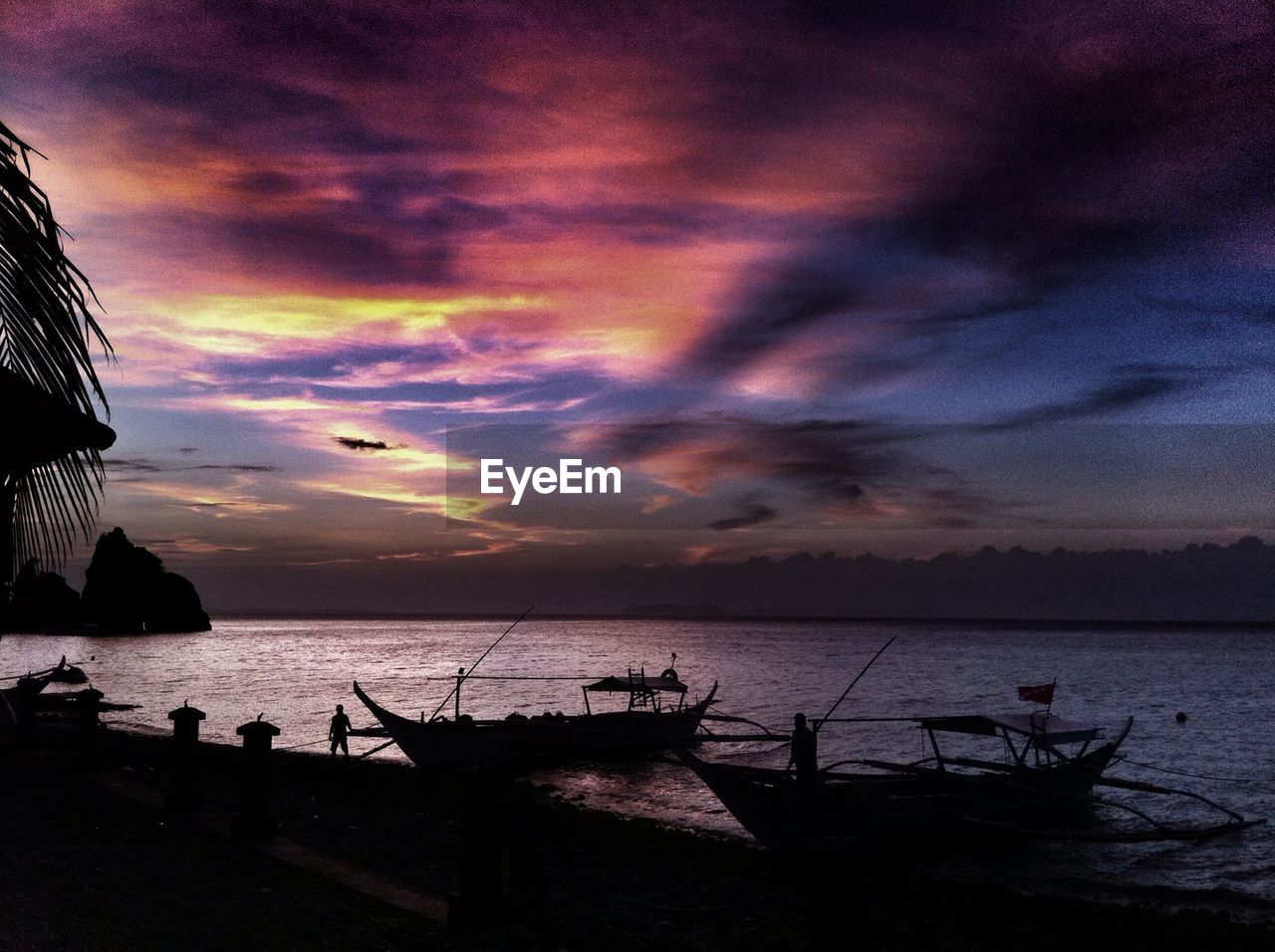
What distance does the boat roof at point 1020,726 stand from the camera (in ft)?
74.4

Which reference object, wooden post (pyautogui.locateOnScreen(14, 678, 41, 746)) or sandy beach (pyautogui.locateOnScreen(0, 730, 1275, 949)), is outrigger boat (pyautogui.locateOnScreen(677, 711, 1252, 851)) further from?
wooden post (pyautogui.locateOnScreen(14, 678, 41, 746))

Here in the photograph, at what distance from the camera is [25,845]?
36.2ft

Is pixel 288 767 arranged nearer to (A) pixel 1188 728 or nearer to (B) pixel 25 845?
(B) pixel 25 845

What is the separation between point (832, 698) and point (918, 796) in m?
59.4

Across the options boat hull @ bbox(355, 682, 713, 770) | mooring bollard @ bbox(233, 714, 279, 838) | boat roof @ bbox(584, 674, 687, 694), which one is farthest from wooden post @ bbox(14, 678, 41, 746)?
boat roof @ bbox(584, 674, 687, 694)

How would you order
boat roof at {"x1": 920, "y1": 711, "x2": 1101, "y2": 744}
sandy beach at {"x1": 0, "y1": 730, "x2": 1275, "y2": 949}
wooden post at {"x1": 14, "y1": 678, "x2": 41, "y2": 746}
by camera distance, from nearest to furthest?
sandy beach at {"x1": 0, "y1": 730, "x2": 1275, "y2": 949} < wooden post at {"x1": 14, "y1": 678, "x2": 41, "y2": 746} < boat roof at {"x1": 920, "y1": 711, "x2": 1101, "y2": 744}

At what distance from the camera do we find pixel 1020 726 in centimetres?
2342

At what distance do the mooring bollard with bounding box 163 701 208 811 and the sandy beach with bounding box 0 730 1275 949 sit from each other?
23cm

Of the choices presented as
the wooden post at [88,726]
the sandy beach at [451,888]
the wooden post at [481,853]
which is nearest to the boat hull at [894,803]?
the sandy beach at [451,888]

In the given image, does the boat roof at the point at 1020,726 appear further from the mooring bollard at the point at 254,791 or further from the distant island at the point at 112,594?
the distant island at the point at 112,594

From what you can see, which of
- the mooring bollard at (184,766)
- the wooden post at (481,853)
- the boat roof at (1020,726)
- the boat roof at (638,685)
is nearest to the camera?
the wooden post at (481,853)

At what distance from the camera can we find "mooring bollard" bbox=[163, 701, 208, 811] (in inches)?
515

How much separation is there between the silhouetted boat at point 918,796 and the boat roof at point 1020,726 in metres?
0.03

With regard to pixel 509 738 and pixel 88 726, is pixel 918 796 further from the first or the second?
pixel 88 726
